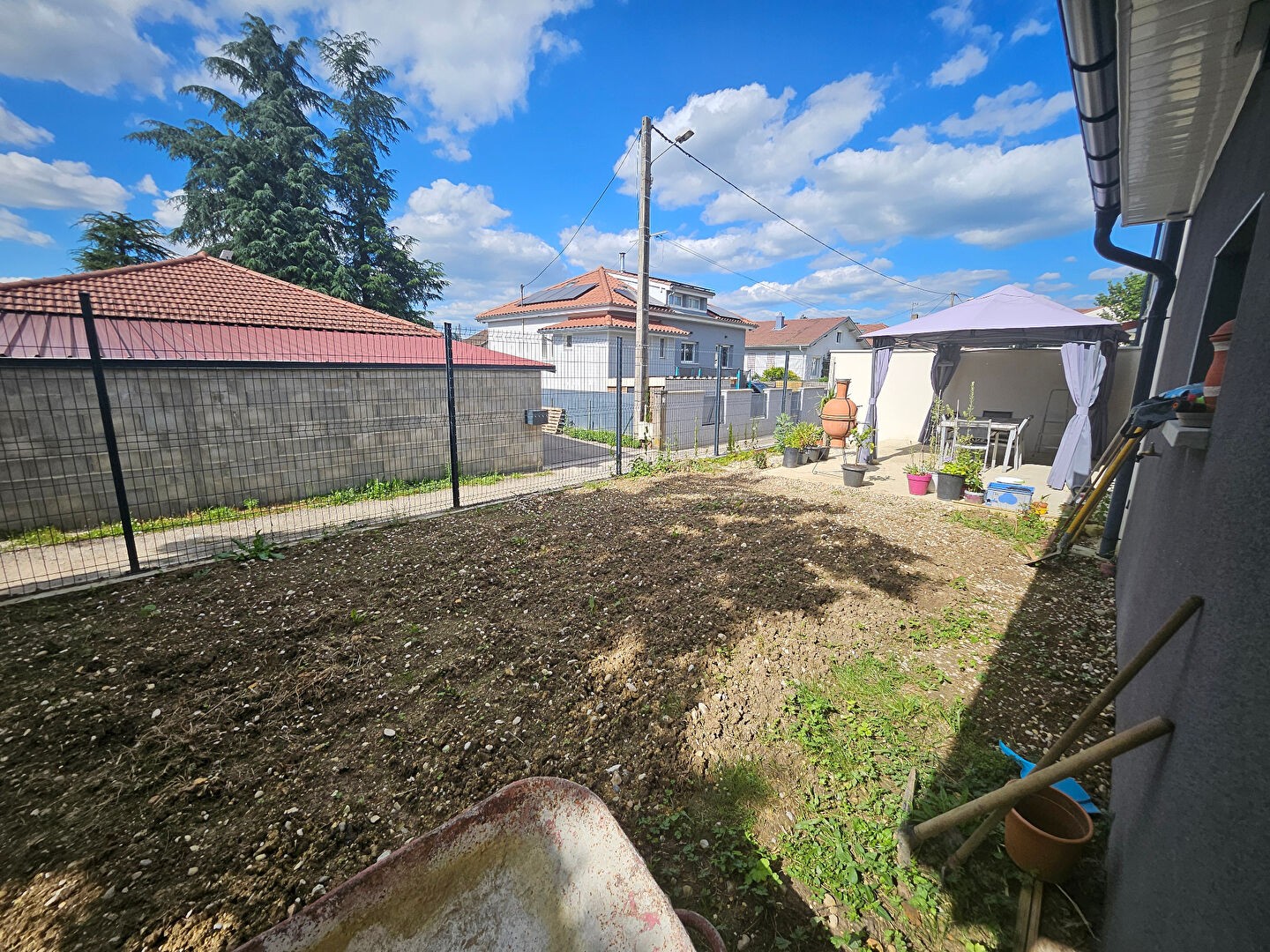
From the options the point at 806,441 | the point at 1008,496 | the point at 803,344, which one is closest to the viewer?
the point at 1008,496

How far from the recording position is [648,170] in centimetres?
912

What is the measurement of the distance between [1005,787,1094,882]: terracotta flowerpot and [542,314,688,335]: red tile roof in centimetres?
1460

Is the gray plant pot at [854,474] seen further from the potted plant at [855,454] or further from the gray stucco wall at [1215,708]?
the gray stucco wall at [1215,708]

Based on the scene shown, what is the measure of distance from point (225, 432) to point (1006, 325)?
1146 centimetres

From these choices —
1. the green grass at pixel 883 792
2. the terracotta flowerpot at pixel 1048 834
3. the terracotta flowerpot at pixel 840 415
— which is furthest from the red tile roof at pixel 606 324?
the terracotta flowerpot at pixel 1048 834

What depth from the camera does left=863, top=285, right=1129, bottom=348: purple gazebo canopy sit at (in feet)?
25.1

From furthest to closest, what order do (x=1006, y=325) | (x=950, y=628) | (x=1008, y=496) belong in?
(x=1006, y=325) → (x=1008, y=496) → (x=950, y=628)

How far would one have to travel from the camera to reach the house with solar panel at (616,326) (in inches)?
588

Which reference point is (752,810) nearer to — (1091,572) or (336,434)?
(1091,572)

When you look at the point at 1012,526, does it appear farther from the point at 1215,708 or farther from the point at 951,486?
the point at 1215,708

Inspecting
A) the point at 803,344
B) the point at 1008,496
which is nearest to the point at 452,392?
the point at 1008,496

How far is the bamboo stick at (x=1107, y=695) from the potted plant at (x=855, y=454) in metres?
6.33

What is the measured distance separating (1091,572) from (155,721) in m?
6.77

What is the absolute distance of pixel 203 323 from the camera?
6.53 m
